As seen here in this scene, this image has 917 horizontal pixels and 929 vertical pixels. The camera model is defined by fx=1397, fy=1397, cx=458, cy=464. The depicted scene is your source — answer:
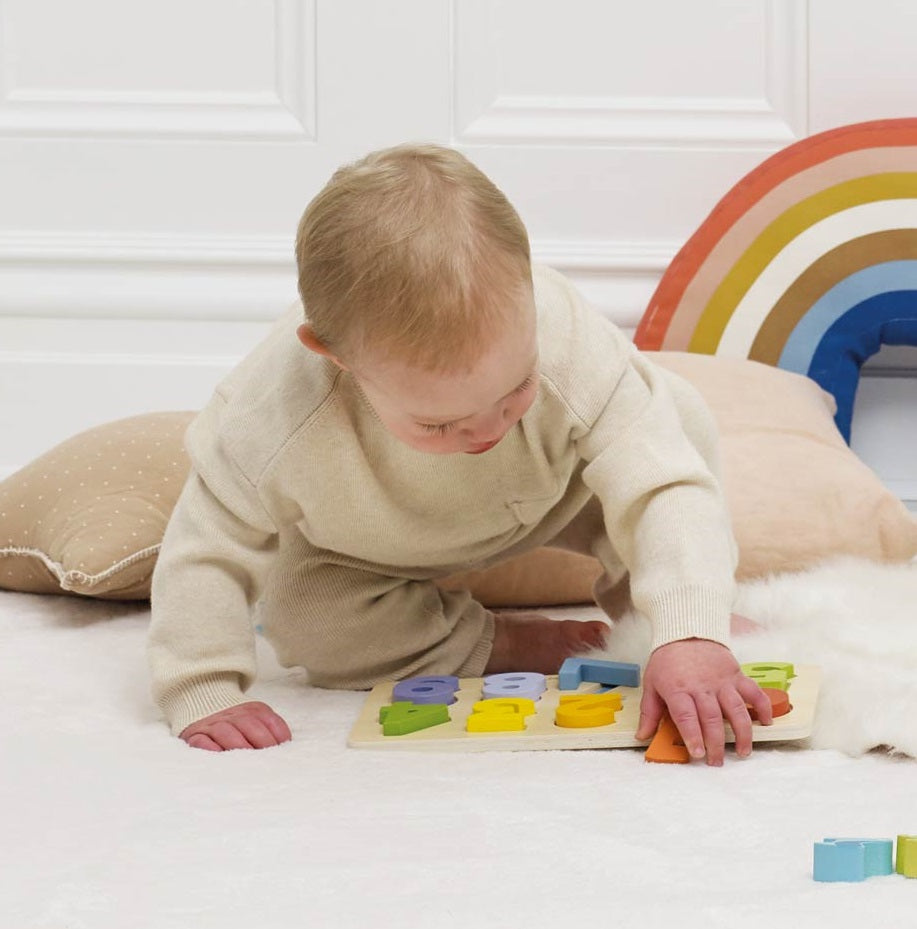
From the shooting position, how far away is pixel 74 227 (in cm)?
198

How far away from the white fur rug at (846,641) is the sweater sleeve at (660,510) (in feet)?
0.26

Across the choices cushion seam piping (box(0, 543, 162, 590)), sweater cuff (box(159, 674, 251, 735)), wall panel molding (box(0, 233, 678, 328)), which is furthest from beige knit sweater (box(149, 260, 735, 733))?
wall panel molding (box(0, 233, 678, 328))

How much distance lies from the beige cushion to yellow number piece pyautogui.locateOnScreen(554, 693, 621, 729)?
0.43m

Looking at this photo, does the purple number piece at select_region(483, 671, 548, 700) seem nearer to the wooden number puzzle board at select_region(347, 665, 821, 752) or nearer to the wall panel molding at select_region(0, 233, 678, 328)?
the wooden number puzzle board at select_region(347, 665, 821, 752)

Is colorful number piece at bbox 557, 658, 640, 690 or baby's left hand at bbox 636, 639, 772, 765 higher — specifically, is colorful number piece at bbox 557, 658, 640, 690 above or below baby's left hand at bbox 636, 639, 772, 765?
below

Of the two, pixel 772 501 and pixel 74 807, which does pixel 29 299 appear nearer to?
pixel 772 501

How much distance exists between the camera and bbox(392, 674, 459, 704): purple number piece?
0.99m

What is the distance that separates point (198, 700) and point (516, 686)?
0.23 metres

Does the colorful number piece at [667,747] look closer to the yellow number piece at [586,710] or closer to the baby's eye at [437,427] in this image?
the yellow number piece at [586,710]

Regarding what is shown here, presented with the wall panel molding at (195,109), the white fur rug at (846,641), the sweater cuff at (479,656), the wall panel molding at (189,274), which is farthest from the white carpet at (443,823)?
the wall panel molding at (195,109)

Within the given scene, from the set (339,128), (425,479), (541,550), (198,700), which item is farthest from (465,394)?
(339,128)

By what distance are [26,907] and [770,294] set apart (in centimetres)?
136

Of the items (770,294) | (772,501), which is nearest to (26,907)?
(772,501)

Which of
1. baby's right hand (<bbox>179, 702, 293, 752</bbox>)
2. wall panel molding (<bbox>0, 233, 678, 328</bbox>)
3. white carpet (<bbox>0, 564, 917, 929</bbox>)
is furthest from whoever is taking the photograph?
wall panel molding (<bbox>0, 233, 678, 328</bbox>)
